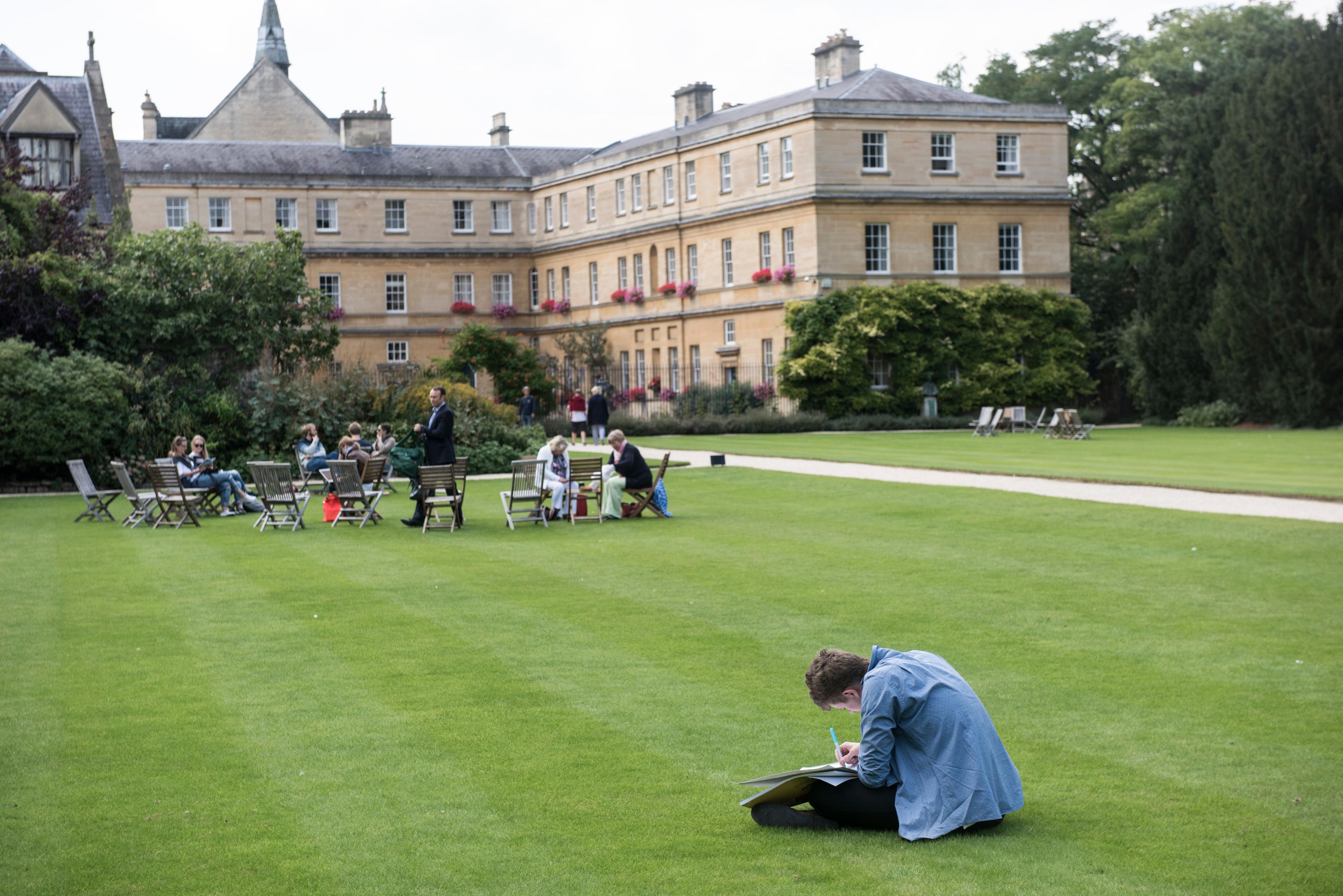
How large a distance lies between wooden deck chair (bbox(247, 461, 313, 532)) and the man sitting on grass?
14267mm

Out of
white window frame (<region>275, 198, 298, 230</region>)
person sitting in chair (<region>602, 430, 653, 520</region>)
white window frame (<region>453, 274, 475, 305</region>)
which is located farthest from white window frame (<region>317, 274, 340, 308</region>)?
person sitting in chair (<region>602, 430, 653, 520</region>)

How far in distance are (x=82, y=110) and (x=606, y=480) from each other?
26.5 metres

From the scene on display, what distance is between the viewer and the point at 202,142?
6662cm

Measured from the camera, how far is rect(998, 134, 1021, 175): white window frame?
52.4 metres

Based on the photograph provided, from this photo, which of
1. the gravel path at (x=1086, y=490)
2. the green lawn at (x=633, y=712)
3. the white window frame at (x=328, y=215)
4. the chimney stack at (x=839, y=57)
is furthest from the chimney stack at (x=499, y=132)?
the green lawn at (x=633, y=712)

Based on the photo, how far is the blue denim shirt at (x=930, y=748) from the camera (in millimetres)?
6289

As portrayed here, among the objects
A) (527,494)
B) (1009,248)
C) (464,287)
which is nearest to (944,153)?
(1009,248)

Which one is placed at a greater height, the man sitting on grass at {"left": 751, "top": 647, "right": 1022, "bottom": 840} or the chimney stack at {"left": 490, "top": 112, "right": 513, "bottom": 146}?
the chimney stack at {"left": 490, "top": 112, "right": 513, "bottom": 146}

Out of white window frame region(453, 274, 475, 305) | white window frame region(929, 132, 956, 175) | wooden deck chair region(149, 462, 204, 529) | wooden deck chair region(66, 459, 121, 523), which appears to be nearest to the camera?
wooden deck chair region(149, 462, 204, 529)

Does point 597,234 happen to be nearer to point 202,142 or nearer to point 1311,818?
point 202,142

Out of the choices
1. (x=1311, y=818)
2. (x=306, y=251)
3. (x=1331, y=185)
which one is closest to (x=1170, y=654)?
(x=1311, y=818)

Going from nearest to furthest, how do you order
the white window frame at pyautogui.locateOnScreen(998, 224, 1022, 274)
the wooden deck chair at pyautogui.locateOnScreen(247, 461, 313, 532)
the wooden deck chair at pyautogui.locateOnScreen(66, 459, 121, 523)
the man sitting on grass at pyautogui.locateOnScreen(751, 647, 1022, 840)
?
1. the man sitting on grass at pyautogui.locateOnScreen(751, 647, 1022, 840)
2. the wooden deck chair at pyautogui.locateOnScreen(247, 461, 313, 532)
3. the wooden deck chair at pyautogui.locateOnScreen(66, 459, 121, 523)
4. the white window frame at pyautogui.locateOnScreen(998, 224, 1022, 274)

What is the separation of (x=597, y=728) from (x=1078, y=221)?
5614 centimetres

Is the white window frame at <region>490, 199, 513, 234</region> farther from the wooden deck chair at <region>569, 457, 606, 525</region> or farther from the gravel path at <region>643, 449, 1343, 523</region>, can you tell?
the wooden deck chair at <region>569, 457, 606, 525</region>
